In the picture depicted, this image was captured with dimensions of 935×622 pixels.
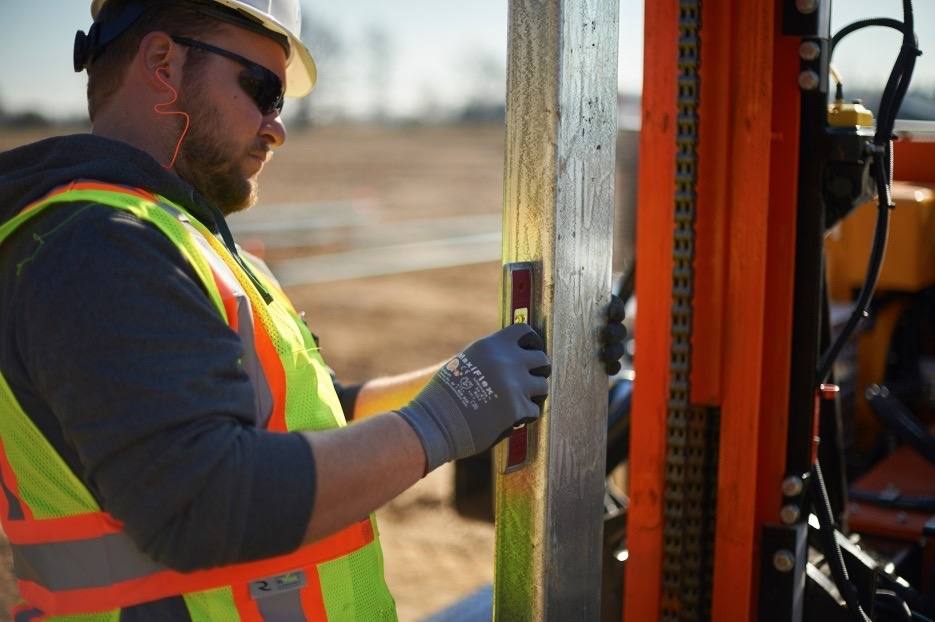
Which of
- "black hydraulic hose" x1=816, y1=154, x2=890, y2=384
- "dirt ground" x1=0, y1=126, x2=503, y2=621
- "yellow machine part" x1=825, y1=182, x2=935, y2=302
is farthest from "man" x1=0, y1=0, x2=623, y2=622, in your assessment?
"dirt ground" x1=0, y1=126, x2=503, y2=621

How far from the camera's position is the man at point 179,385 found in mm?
1450

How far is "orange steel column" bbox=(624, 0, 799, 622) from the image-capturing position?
2.21m

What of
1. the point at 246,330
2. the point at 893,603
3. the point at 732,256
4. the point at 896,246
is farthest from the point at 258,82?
the point at 896,246

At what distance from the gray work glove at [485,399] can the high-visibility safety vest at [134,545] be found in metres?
0.23

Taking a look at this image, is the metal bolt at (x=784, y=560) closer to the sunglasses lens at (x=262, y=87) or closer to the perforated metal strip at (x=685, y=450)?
the perforated metal strip at (x=685, y=450)

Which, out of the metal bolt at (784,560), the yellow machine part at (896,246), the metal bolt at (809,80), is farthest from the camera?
the yellow machine part at (896,246)

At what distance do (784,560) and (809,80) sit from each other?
41.7 inches

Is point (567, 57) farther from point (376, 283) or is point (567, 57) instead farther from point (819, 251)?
point (376, 283)

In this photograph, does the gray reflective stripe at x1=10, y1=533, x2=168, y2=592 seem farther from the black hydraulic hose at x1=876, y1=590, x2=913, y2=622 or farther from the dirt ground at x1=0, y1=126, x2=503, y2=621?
the dirt ground at x1=0, y1=126, x2=503, y2=621

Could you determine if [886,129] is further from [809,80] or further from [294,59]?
[294,59]

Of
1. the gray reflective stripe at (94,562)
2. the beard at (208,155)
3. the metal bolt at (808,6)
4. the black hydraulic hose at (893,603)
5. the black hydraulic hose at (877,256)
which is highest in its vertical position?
the metal bolt at (808,6)

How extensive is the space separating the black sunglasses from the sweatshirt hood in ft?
0.88

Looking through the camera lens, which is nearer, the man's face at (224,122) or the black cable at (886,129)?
the man's face at (224,122)

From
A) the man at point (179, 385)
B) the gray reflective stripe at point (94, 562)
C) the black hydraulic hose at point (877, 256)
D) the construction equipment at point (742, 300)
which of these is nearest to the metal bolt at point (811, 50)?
the construction equipment at point (742, 300)
